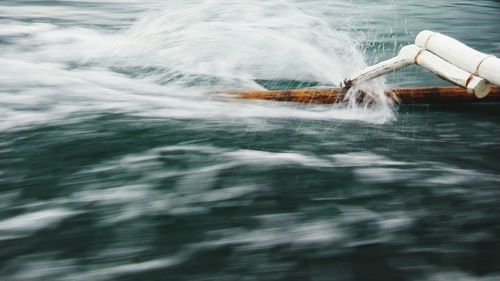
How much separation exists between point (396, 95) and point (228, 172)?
7.65 feet

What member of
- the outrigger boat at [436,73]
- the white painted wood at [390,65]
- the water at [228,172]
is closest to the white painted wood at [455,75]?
the outrigger boat at [436,73]

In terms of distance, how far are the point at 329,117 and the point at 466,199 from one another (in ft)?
5.80

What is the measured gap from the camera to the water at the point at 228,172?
2869 mm

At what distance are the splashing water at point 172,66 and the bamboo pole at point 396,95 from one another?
0.37 feet

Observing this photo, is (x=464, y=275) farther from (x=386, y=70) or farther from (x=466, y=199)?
(x=386, y=70)

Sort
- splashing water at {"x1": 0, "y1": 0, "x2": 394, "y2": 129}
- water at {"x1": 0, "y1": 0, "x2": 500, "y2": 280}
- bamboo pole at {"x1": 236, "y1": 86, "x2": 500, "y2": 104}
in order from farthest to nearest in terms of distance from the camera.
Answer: splashing water at {"x1": 0, "y1": 0, "x2": 394, "y2": 129} < bamboo pole at {"x1": 236, "y1": 86, "x2": 500, "y2": 104} < water at {"x1": 0, "y1": 0, "x2": 500, "y2": 280}

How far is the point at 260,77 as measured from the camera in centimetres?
664

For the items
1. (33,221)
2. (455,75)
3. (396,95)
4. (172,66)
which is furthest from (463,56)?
(172,66)

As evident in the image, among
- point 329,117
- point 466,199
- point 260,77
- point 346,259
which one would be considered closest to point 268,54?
point 260,77

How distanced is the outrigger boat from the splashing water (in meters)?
0.16

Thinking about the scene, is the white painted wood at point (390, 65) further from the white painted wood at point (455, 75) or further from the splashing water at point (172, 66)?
the splashing water at point (172, 66)

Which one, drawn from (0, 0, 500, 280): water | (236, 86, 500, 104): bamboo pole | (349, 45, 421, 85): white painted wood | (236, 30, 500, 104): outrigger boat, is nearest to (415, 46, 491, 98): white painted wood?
(236, 30, 500, 104): outrigger boat

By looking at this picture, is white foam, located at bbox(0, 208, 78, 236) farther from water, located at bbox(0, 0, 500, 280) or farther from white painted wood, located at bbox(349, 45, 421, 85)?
white painted wood, located at bbox(349, 45, 421, 85)

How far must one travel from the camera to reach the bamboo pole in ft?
16.2
